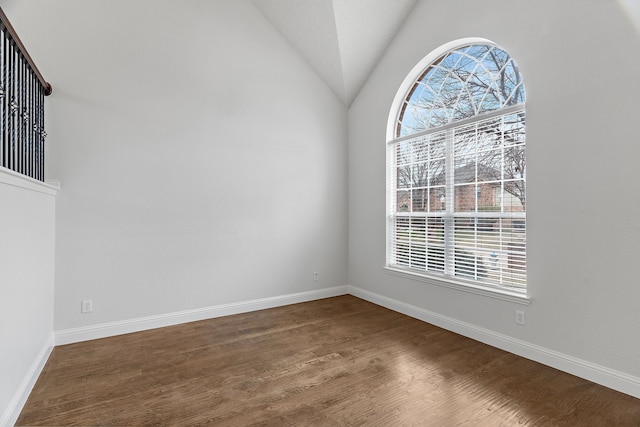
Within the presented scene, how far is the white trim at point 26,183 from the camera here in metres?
1.64

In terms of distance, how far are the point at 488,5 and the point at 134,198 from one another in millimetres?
3649

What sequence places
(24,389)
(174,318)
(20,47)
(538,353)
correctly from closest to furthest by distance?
1. (24,389)
2. (20,47)
3. (538,353)
4. (174,318)

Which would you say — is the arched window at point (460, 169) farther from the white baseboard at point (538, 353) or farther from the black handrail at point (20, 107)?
the black handrail at point (20, 107)

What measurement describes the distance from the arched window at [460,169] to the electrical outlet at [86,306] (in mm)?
3069

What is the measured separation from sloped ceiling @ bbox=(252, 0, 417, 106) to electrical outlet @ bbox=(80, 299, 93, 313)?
3558 mm

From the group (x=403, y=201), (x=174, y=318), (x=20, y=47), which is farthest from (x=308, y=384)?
(x=20, y=47)

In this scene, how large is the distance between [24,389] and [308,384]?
172 cm

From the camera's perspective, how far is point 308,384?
2.17 m

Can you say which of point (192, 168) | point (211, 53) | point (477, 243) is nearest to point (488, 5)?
point (477, 243)

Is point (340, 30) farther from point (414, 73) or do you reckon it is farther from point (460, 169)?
point (460, 169)

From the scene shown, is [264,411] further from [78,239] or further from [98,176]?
[98,176]

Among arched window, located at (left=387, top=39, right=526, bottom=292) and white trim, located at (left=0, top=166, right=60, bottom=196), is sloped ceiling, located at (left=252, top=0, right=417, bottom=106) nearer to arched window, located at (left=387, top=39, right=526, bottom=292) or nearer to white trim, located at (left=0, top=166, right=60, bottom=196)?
arched window, located at (left=387, top=39, right=526, bottom=292)

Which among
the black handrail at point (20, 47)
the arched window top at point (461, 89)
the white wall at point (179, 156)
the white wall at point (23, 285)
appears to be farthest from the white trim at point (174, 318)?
the arched window top at point (461, 89)

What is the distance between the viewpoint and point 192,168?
340 cm
